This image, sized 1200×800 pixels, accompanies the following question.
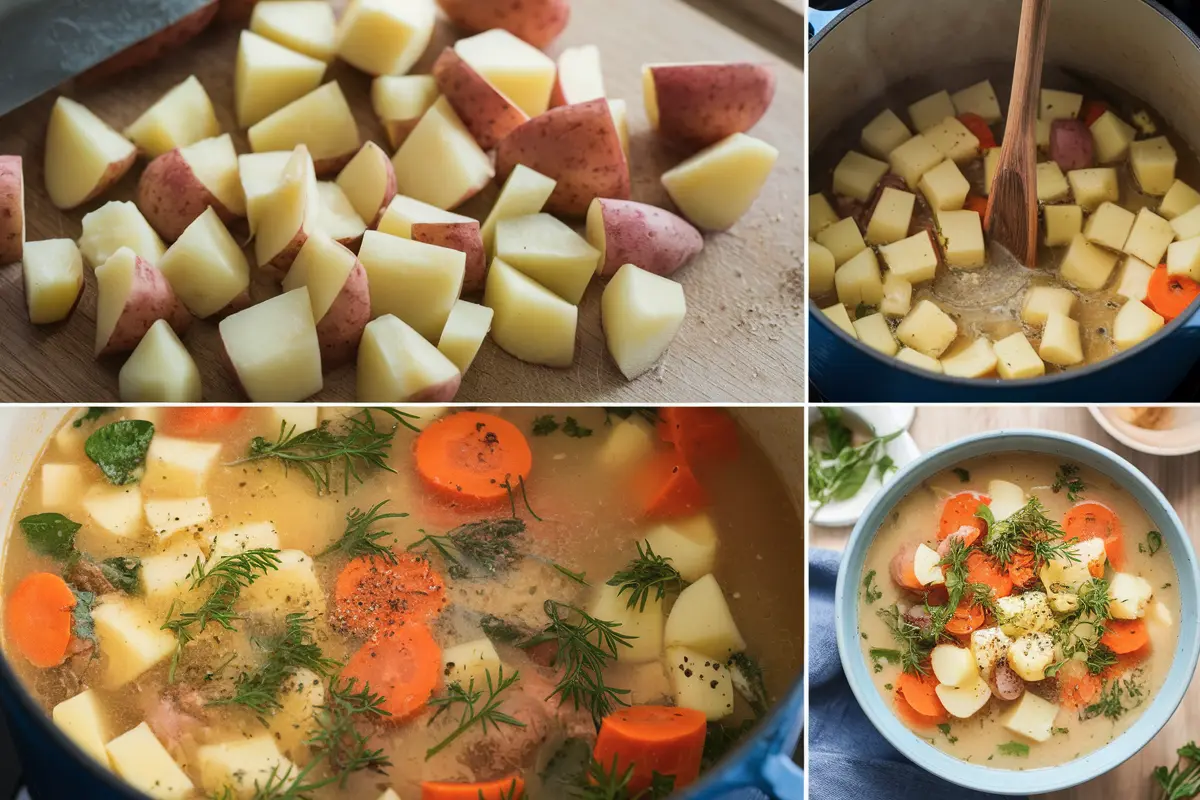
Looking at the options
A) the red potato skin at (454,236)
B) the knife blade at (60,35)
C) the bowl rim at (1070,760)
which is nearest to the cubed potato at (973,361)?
the bowl rim at (1070,760)

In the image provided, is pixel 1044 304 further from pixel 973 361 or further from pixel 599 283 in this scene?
pixel 599 283

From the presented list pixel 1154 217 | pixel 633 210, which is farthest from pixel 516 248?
pixel 1154 217

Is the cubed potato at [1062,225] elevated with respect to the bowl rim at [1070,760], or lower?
elevated

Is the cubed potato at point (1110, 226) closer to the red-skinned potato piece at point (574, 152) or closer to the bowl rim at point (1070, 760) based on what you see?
the bowl rim at point (1070, 760)

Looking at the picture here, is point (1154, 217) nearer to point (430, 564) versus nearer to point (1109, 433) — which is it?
point (1109, 433)

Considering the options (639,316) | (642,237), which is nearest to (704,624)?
(639,316)

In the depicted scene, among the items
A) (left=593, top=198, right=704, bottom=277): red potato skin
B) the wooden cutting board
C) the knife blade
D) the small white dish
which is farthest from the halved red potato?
the small white dish
